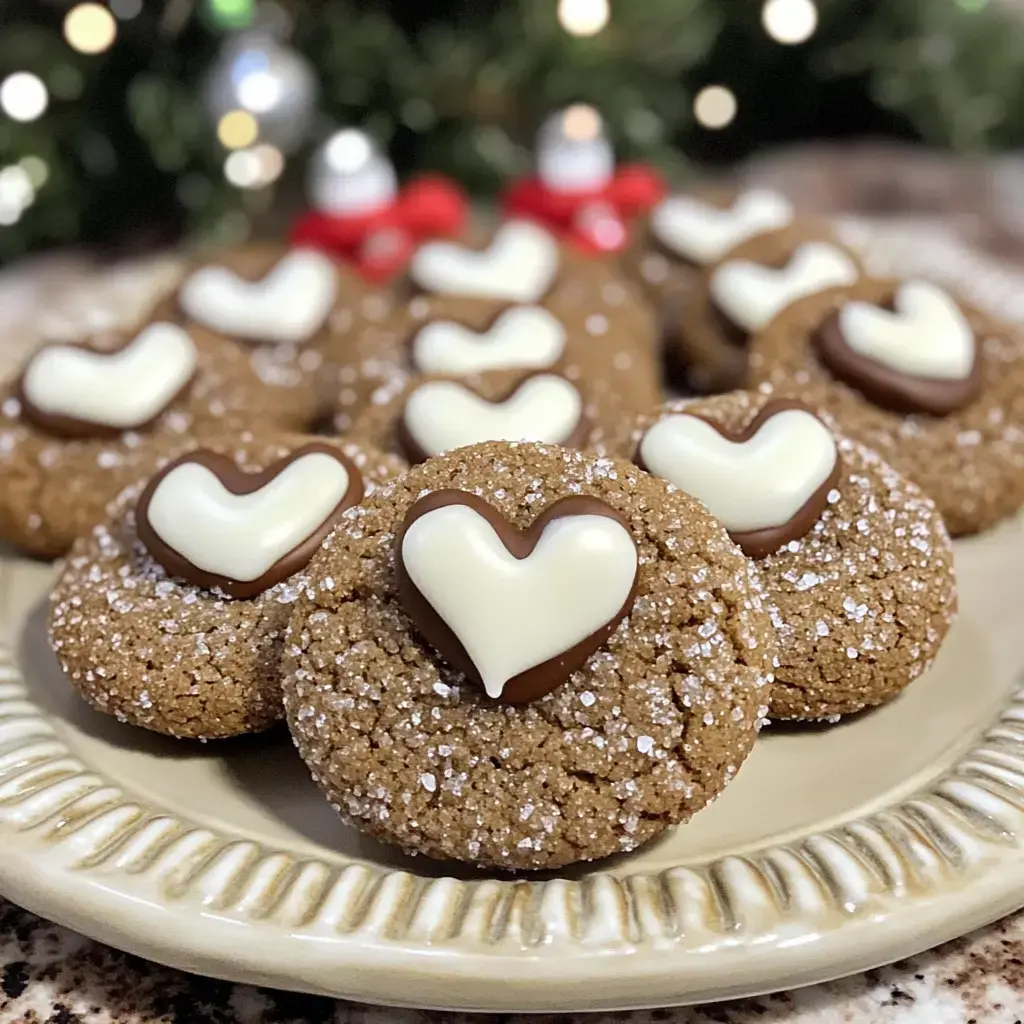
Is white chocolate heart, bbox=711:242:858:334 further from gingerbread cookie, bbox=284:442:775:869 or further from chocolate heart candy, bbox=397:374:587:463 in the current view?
gingerbread cookie, bbox=284:442:775:869

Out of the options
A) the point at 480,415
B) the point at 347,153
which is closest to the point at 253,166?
the point at 347,153

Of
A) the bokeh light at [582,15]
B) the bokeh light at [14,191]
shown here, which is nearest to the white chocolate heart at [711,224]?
the bokeh light at [582,15]

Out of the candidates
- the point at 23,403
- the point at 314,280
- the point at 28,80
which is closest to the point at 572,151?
the point at 314,280

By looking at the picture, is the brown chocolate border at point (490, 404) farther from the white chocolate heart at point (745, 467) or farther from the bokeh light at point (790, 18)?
the bokeh light at point (790, 18)

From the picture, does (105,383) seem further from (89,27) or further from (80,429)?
(89,27)

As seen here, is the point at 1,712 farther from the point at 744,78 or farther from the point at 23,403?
the point at 744,78
